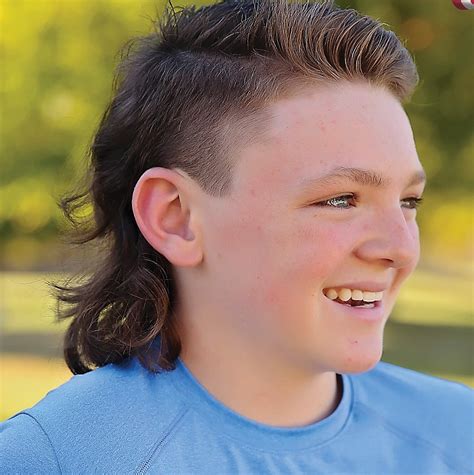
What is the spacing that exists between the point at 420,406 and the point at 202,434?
70cm

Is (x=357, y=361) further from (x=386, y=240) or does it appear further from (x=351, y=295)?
(x=386, y=240)

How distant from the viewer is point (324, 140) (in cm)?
213

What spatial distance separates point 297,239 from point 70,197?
1041 mm

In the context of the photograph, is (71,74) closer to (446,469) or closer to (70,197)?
(70,197)

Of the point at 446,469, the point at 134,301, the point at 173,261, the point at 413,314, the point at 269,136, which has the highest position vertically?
the point at 269,136

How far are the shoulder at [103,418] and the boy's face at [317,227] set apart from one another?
29 cm

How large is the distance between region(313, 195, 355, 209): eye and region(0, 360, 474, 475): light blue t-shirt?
1.89ft

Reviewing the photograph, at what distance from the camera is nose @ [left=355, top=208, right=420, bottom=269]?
2.12m

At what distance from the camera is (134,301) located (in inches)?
96.6

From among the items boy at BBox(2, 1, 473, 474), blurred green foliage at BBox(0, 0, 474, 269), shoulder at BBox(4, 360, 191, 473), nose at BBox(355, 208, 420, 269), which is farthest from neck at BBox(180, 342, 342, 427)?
blurred green foliage at BBox(0, 0, 474, 269)

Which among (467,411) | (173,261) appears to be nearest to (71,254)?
(173,261)

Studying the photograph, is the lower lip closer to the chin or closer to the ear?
the chin

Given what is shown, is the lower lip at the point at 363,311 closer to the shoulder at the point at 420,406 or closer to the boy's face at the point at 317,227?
the boy's face at the point at 317,227

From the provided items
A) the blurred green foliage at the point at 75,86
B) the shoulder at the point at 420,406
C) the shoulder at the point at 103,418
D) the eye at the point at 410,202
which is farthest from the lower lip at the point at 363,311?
the blurred green foliage at the point at 75,86
